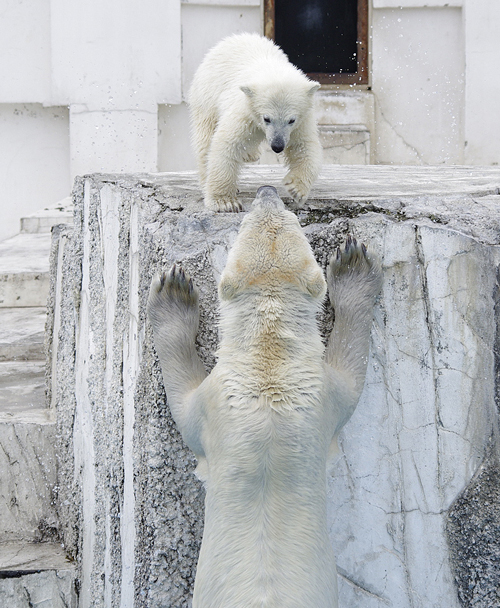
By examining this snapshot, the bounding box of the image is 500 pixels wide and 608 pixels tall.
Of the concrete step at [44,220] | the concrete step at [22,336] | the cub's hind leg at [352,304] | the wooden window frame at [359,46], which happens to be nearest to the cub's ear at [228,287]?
the cub's hind leg at [352,304]

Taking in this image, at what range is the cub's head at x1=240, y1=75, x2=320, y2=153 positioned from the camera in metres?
2.17

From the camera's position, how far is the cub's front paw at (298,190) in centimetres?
217

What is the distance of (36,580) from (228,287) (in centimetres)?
185

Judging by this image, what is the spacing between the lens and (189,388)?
6.25ft

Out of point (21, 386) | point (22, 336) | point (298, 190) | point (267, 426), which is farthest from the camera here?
point (22, 336)

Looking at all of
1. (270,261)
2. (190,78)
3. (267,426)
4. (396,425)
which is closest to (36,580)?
(396,425)

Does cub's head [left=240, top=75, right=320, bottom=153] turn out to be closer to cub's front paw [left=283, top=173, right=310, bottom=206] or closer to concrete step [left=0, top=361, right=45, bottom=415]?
cub's front paw [left=283, top=173, right=310, bottom=206]

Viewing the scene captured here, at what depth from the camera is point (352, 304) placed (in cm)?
197

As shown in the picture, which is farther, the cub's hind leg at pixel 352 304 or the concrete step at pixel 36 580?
the concrete step at pixel 36 580

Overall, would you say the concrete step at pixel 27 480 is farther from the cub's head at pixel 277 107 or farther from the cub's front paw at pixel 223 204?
the cub's head at pixel 277 107

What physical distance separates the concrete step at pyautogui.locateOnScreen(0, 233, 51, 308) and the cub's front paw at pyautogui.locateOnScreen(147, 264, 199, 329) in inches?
129

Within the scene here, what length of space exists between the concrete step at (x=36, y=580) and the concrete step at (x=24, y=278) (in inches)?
91.8

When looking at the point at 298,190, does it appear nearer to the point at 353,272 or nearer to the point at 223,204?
the point at 223,204

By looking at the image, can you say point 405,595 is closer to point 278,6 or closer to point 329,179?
point 329,179
